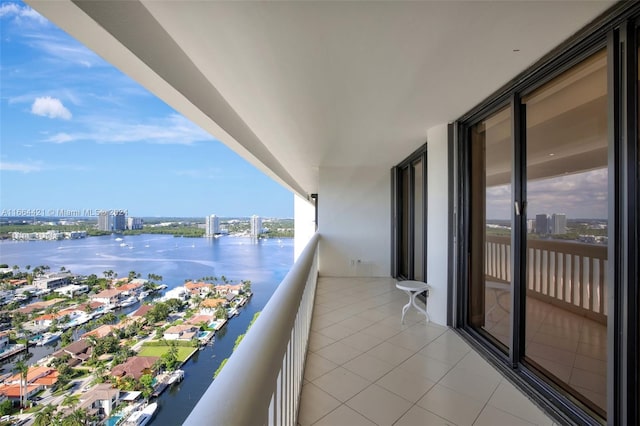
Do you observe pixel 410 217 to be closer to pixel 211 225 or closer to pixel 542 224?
pixel 542 224

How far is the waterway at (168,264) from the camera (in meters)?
1.15

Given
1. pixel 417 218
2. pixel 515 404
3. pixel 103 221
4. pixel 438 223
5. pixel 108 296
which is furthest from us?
pixel 417 218

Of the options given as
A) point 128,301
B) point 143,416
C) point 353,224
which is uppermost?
point 353,224

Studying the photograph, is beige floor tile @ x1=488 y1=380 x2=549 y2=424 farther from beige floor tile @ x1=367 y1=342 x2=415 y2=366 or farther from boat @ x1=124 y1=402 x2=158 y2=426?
boat @ x1=124 y1=402 x2=158 y2=426

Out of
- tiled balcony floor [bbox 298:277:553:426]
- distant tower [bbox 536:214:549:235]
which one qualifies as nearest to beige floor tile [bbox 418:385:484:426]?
tiled balcony floor [bbox 298:277:553:426]

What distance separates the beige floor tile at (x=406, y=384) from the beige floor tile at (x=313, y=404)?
45 cm

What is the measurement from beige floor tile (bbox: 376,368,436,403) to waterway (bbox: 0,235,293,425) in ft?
3.85

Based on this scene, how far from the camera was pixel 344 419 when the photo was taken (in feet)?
5.82

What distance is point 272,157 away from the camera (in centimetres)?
480

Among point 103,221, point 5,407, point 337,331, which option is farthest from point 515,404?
point 103,221

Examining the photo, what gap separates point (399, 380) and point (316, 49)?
2.51m

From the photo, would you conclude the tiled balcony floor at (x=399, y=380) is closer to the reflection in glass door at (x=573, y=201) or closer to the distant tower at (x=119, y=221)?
the reflection in glass door at (x=573, y=201)

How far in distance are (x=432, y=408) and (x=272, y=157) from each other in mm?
4070

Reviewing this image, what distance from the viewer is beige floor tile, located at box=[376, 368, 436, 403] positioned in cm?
202
